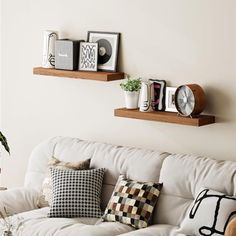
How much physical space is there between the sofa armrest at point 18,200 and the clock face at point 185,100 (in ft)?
3.87

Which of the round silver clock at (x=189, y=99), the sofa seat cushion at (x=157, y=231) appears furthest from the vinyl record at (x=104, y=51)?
the sofa seat cushion at (x=157, y=231)

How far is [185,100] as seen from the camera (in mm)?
4551

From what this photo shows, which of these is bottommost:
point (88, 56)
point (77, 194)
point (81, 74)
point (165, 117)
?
point (77, 194)

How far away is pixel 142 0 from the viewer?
4848 millimetres

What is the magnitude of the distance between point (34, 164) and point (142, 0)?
138 cm

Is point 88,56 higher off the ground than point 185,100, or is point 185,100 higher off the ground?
point 88,56

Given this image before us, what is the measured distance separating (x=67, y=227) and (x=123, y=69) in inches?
48.7

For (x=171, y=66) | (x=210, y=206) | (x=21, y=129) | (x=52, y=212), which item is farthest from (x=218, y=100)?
(x=21, y=129)

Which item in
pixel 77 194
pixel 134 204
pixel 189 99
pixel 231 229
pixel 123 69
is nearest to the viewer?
pixel 231 229

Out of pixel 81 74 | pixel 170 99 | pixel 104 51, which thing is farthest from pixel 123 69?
pixel 170 99

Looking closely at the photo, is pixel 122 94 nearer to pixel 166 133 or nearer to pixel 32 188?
pixel 166 133

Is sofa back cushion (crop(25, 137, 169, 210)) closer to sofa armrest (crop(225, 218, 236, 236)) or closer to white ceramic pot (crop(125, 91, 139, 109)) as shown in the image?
white ceramic pot (crop(125, 91, 139, 109))

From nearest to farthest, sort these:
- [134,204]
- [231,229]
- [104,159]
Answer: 1. [231,229]
2. [134,204]
3. [104,159]

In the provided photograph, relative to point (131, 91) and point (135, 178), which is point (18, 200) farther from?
point (131, 91)
